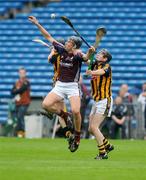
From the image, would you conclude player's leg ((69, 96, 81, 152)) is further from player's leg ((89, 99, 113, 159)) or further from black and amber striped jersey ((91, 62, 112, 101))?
black and amber striped jersey ((91, 62, 112, 101))

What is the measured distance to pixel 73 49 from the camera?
14750 mm

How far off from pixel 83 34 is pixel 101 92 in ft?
45.1

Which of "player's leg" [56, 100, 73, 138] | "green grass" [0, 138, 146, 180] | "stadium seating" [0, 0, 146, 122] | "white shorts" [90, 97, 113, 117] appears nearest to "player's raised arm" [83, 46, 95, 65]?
"white shorts" [90, 97, 113, 117]

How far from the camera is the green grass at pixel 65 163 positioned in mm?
10602

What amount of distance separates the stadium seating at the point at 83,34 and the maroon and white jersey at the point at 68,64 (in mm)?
10693

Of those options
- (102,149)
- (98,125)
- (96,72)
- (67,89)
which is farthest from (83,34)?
(102,149)

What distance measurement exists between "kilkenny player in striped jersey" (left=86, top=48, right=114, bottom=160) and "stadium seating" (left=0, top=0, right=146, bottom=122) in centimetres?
1100

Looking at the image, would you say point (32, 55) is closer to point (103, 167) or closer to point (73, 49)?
point (73, 49)

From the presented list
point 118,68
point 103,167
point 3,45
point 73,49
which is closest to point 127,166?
point 103,167

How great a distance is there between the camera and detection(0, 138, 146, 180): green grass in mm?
10602

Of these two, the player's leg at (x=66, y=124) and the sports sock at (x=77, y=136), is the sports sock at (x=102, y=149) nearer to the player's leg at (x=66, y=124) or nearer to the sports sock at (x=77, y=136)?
the sports sock at (x=77, y=136)

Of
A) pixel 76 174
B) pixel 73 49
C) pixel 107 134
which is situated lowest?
pixel 107 134

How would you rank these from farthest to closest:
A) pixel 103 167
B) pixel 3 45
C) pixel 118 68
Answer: pixel 3 45
pixel 118 68
pixel 103 167

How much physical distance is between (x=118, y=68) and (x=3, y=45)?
4.56 m
